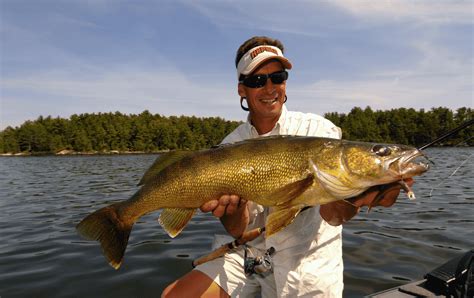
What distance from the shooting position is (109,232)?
363 cm

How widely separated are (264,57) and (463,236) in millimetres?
6170

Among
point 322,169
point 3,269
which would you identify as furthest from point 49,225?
point 322,169

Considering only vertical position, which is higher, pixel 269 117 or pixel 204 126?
pixel 204 126

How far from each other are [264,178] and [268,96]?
124cm

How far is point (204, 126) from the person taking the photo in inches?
4459

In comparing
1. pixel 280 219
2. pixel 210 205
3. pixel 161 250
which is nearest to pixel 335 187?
pixel 280 219

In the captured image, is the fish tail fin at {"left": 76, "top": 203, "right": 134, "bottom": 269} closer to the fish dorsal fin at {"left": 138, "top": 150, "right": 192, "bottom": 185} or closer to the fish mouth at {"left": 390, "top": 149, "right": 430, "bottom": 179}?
the fish dorsal fin at {"left": 138, "top": 150, "right": 192, "bottom": 185}

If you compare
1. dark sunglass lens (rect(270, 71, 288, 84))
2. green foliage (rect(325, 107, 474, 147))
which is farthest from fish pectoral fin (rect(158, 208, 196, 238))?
green foliage (rect(325, 107, 474, 147))

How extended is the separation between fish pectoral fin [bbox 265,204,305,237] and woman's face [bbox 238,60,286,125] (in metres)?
1.34

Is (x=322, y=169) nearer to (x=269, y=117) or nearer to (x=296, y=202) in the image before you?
(x=296, y=202)

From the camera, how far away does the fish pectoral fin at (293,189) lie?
3115 millimetres

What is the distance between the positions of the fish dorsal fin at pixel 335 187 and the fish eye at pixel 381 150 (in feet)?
1.07

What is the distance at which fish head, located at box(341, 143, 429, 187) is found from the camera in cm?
283

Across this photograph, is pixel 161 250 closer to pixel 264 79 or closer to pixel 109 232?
pixel 109 232
